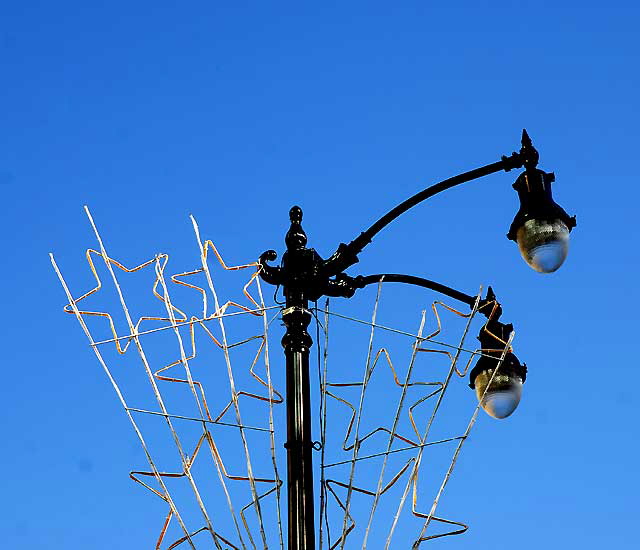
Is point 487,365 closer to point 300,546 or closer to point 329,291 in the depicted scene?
point 329,291

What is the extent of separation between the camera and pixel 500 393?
4633 millimetres

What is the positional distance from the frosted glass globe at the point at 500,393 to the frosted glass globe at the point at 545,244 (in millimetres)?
670

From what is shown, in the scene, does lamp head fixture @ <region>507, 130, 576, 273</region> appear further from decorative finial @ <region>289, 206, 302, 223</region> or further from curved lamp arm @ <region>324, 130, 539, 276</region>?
decorative finial @ <region>289, 206, 302, 223</region>

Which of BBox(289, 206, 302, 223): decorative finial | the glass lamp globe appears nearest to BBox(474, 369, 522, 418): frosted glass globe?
the glass lamp globe

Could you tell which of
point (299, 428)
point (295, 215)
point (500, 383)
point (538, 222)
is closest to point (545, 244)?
point (538, 222)

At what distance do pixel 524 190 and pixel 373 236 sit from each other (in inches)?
25.7

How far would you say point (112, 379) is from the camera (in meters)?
3.10

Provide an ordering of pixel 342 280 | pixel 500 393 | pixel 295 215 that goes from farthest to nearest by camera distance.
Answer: pixel 500 393 → pixel 295 215 → pixel 342 280

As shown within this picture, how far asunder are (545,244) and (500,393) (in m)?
0.80

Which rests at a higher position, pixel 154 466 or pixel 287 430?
pixel 287 430

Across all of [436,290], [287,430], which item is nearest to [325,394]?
[287,430]

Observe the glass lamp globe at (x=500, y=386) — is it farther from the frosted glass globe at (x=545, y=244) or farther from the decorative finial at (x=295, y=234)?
the decorative finial at (x=295, y=234)

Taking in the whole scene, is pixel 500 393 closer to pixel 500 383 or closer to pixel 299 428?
pixel 500 383

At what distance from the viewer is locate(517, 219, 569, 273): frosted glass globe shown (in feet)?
13.5
